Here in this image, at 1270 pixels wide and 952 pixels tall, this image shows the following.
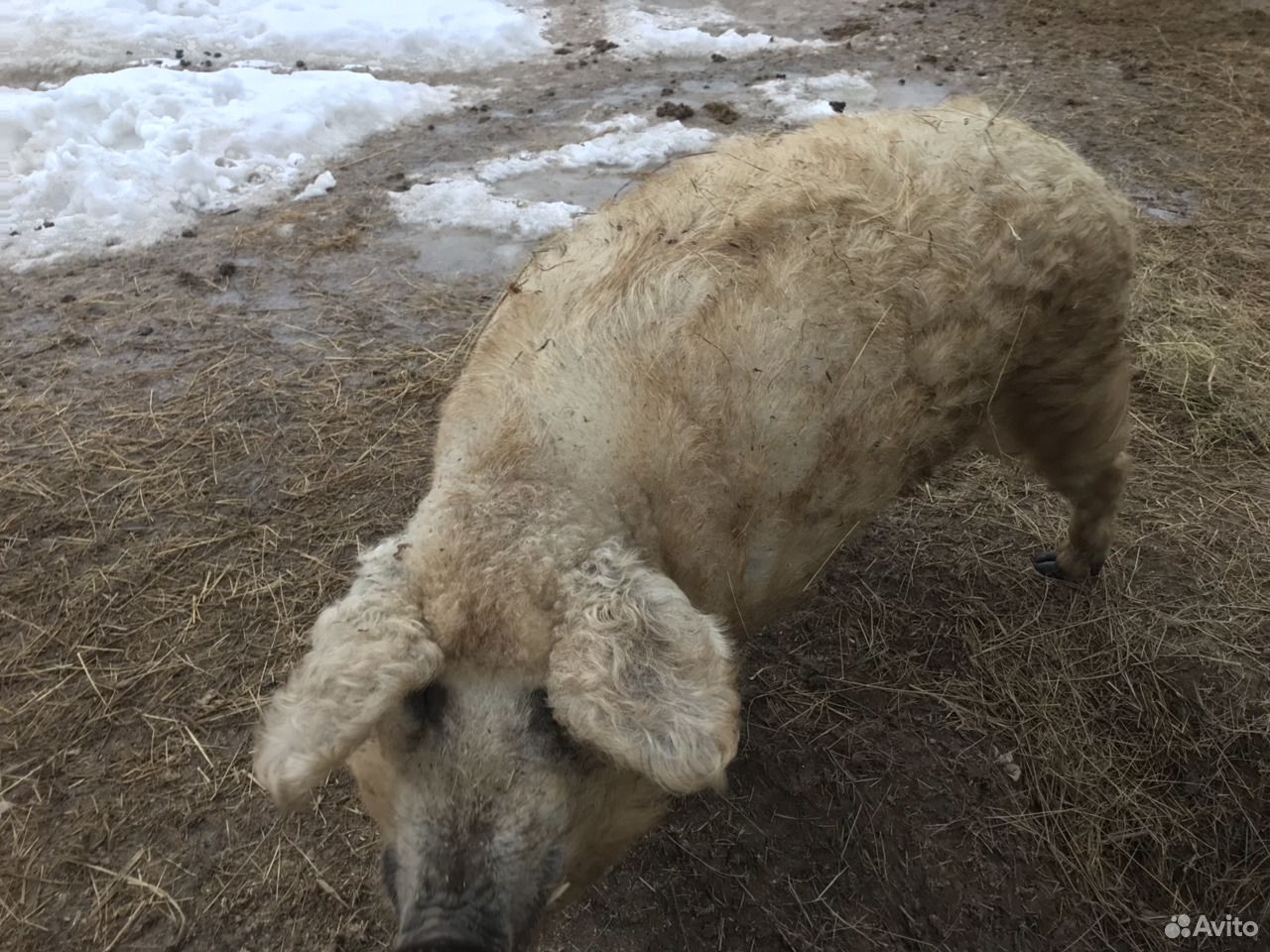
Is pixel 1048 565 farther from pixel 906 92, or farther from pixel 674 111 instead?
pixel 906 92

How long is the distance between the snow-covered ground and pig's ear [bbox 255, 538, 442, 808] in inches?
187

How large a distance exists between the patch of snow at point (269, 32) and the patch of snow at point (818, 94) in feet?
10.2

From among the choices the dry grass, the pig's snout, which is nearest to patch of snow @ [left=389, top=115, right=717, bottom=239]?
the dry grass

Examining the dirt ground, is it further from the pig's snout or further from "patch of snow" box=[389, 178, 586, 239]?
the pig's snout

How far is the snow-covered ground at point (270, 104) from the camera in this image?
20.0 feet

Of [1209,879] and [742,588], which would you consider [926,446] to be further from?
[1209,879]

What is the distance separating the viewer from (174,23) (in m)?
9.03

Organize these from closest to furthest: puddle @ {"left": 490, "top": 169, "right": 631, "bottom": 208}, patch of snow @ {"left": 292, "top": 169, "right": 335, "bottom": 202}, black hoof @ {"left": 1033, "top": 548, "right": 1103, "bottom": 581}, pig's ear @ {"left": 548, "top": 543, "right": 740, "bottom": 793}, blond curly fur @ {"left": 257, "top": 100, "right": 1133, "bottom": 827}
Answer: pig's ear @ {"left": 548, "top": 543, "right": 740, "bottom": 793} → blond curly fur @ {"left": 257, "top": 100, "right": 1133, "bottom": 827} → black hoof @ {"left": 1033, "top": 548, "right": 1103, "bottom": 581} → puddle @ {"left": 490, "top": 169, "right": 631, "bottom": 208} → patch of snow @ {"left": 292, "top": 169, "right": 335, "bottom": 202}

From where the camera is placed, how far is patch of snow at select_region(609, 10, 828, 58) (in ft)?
29.4

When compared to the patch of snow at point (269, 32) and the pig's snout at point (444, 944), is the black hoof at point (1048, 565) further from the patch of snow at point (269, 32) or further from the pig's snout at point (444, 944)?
the patch of snow at point (269, 32)

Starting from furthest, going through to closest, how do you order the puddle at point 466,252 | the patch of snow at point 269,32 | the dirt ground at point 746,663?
the patch of snow at point 269,32
the puddle at point 466,252
the dirt ground at point 746,663

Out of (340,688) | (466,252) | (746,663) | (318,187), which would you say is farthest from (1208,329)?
(318,187)

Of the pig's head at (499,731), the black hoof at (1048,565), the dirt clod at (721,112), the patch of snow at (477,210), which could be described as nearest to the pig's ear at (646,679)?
the pig's head at (499,731)

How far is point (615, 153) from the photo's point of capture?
266 inches
